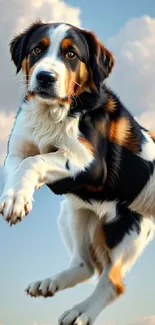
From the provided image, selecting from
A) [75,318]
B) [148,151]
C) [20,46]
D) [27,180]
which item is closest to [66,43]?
[20,46]

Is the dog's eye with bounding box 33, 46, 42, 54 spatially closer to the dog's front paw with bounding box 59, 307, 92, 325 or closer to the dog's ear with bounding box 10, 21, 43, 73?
the dog's ear with bounding box 10, 21, 43, 73

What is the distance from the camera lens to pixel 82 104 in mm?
8977

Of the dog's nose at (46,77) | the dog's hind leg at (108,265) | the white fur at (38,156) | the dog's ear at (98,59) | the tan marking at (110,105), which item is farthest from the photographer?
the tan marking at (110,105)

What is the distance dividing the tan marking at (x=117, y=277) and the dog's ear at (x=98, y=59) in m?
1.98

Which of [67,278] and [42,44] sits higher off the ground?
[42,44]

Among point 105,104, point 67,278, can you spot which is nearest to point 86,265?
point 67,278

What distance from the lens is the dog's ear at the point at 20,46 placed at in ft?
29.7

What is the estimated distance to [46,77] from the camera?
27.7ft

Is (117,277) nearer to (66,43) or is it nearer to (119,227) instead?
(119,227)

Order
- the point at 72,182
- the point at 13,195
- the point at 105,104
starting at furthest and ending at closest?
the point at 105,104, the point at 72,182, the point at 13,195

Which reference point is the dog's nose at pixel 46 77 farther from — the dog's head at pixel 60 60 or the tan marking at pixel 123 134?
the tan marking at pixel 123 134

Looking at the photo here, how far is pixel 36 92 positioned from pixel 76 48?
612mm

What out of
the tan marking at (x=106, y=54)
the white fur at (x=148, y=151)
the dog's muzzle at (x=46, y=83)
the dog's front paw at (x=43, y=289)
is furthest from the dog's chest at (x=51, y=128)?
the dog's front paw at (x=43, y=289)

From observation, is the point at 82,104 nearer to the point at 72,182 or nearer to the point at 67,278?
the point at 72,182
